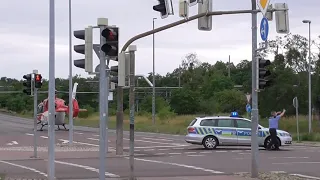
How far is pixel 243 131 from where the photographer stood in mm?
30234

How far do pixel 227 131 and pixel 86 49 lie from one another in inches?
739

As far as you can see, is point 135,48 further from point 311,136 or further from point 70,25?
point 311,136

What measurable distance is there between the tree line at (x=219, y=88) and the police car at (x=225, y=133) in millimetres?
4409

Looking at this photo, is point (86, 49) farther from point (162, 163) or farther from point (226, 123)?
point (226, 123)

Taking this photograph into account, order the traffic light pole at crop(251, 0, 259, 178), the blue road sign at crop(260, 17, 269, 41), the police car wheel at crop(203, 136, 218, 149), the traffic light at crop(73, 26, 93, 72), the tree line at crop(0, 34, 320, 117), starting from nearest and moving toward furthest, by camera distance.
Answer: the traffic light at crop(73, 26, 93, 72)
the blue road sign at crop(260, 17, 269, 41)
the traffic light pole at crop(251, 0, 259, 178)
the police car wheel at crop(203, 136, 218, 149)
the tree line at crop(0, 34, 320, 117)

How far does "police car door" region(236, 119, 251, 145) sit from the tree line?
439 cm

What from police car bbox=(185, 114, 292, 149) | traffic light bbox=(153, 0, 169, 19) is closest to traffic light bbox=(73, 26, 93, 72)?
traffic light bbox=(153, 0, 169, 19)

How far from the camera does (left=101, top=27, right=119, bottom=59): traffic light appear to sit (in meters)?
11.9

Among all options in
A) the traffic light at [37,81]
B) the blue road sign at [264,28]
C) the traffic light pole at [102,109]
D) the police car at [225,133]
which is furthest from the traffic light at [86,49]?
the police car at [225,133]

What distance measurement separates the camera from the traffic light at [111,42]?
39.0 ft

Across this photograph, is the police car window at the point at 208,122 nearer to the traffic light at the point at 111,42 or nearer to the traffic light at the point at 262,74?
the traffic light at the point at 262,74

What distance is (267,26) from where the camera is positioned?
17172 millimetres

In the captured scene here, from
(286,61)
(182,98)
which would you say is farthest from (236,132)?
(182,98)

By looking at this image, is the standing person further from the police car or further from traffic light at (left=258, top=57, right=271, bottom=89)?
traffic light at (left=258, top=57, right=271, bottom=89)
